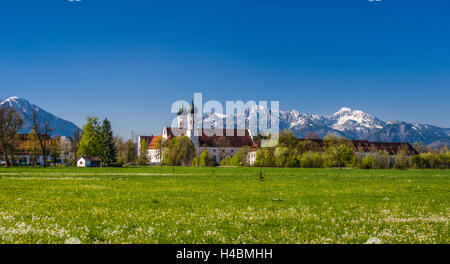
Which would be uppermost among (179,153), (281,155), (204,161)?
(179,153)

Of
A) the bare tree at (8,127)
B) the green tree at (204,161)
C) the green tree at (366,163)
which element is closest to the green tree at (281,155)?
the green tree at (366,163)

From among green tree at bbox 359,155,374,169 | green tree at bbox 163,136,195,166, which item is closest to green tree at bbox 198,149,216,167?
green tree at bbox 163,136,195,166

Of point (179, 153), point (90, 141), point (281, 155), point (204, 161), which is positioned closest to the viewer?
point (90, 141)

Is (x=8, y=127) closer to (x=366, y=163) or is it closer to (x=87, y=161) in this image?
(x=87, y=161)

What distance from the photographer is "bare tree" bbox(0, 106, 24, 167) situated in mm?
94350

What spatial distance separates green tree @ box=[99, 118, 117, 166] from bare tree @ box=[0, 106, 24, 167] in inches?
1079

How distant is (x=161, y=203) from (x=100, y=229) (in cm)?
827

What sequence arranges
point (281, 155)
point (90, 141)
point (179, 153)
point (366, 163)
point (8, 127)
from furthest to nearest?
1. point (179, 153)
2. point (366, 163)
3. point (281, 155)
4. point (90, 141)
5. point (8, 127)

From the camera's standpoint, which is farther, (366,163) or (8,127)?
(366,163)

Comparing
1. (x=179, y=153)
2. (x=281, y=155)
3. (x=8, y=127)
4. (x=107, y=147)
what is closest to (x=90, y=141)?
(x=107, y=147)

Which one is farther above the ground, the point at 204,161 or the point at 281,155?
the point at 281,155

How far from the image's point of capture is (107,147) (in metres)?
122

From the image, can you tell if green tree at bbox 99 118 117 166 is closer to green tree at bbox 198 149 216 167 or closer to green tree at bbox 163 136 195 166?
green tree at bbox 163 136 195 166

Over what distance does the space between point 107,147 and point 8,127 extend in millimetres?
30809
